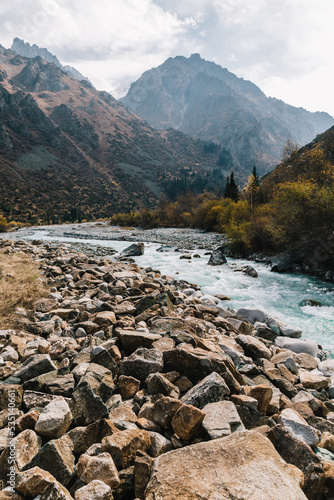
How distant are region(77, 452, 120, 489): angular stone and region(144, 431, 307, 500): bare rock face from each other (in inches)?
14.9

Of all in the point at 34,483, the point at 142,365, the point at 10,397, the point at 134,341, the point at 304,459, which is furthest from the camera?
the point at 134,341

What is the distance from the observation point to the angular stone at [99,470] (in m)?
2.12

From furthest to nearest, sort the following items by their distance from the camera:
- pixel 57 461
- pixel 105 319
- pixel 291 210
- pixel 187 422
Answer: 1. pixel 291 210
2. pixel 105 319
3. pixel 187 422
4. pixel 57 461

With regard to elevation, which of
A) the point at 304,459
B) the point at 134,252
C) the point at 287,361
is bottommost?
the point at 287,361

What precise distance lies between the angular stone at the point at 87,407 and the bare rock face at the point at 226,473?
1.06 m

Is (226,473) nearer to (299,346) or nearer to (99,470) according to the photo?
(99,470)

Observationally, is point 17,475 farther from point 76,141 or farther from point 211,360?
point 76,141

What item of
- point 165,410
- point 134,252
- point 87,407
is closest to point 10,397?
point 87,407

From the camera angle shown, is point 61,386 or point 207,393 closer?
point 207,393

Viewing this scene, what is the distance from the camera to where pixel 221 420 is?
2.66 metres

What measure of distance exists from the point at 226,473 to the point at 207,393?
1.13 m

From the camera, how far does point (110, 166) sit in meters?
174

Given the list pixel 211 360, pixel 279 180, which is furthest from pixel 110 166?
pixel 211 360

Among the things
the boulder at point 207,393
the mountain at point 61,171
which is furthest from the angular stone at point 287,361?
the mountain at point 61,171
